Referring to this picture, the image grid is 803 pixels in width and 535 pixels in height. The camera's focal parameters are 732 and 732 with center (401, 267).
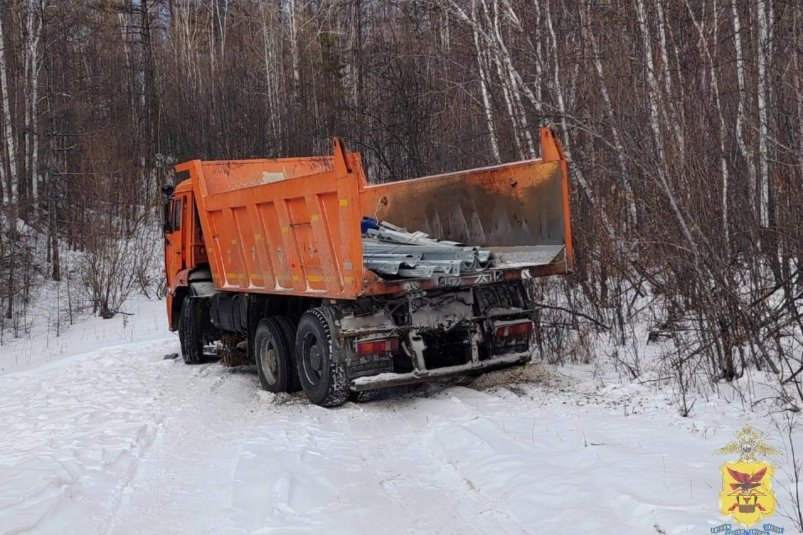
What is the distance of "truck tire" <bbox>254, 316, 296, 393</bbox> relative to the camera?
8375 mm

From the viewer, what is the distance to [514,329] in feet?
25.6

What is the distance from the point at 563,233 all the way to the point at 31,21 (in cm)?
2072

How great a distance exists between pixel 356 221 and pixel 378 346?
1.27 metres

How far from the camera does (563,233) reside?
7656mm

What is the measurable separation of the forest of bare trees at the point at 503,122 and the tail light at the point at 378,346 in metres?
2.54

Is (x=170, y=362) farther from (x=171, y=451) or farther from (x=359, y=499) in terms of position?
(x=359, y=499)

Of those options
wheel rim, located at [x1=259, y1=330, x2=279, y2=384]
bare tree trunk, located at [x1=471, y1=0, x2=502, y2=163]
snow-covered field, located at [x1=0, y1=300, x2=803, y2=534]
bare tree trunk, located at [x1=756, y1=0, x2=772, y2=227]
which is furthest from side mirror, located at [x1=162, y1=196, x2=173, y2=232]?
bare tree trunk, located at [x1=756, y1=0, x2=772, y2=227]

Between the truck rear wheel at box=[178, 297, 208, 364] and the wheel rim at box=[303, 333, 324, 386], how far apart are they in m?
3.61

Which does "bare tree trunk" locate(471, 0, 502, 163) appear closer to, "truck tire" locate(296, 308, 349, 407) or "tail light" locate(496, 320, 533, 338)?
"tail light" locate(496, 320, 533, 338)

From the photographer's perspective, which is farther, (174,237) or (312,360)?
(174,237)

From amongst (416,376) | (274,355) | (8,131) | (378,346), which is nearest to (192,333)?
(274,355)

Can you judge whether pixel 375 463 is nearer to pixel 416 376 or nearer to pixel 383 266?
pixel 416 376

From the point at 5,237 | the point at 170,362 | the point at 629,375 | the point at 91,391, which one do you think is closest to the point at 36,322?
the point at 5,237

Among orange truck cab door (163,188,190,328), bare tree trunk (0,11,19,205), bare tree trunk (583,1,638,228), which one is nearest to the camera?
bare tree trunk (583,1,638,228)
